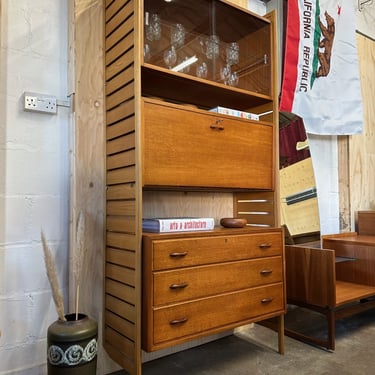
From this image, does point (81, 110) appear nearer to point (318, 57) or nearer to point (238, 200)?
point (238, 200)

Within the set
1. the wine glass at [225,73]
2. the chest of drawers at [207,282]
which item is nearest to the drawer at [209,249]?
the chest of drawers at [207,282]

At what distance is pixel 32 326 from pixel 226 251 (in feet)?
3.43

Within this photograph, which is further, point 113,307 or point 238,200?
point 238,200

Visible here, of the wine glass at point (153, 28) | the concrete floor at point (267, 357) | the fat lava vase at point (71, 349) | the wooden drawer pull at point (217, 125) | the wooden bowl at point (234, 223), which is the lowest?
the concrete floor at point (267, 357)

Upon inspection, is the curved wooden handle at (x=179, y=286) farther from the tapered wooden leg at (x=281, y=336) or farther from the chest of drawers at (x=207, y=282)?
the tapered wooden leg at (x=281, y=336)

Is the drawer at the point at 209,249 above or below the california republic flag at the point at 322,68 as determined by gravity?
below

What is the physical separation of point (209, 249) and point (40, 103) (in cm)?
114

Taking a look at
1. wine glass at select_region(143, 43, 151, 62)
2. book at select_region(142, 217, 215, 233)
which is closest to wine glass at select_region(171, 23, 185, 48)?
wine glass at select_region(143, 43, 151, 62)

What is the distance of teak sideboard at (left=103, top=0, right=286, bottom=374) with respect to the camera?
1.62 m

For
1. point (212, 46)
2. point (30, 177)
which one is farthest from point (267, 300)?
point (212, 46)

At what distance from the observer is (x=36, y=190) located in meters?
1.75

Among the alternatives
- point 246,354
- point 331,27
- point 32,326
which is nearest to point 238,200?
point 246,354

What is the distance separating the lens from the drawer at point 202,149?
1.66 metres

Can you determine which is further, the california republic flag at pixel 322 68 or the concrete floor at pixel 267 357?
the california republic flag at pixel 322 68
